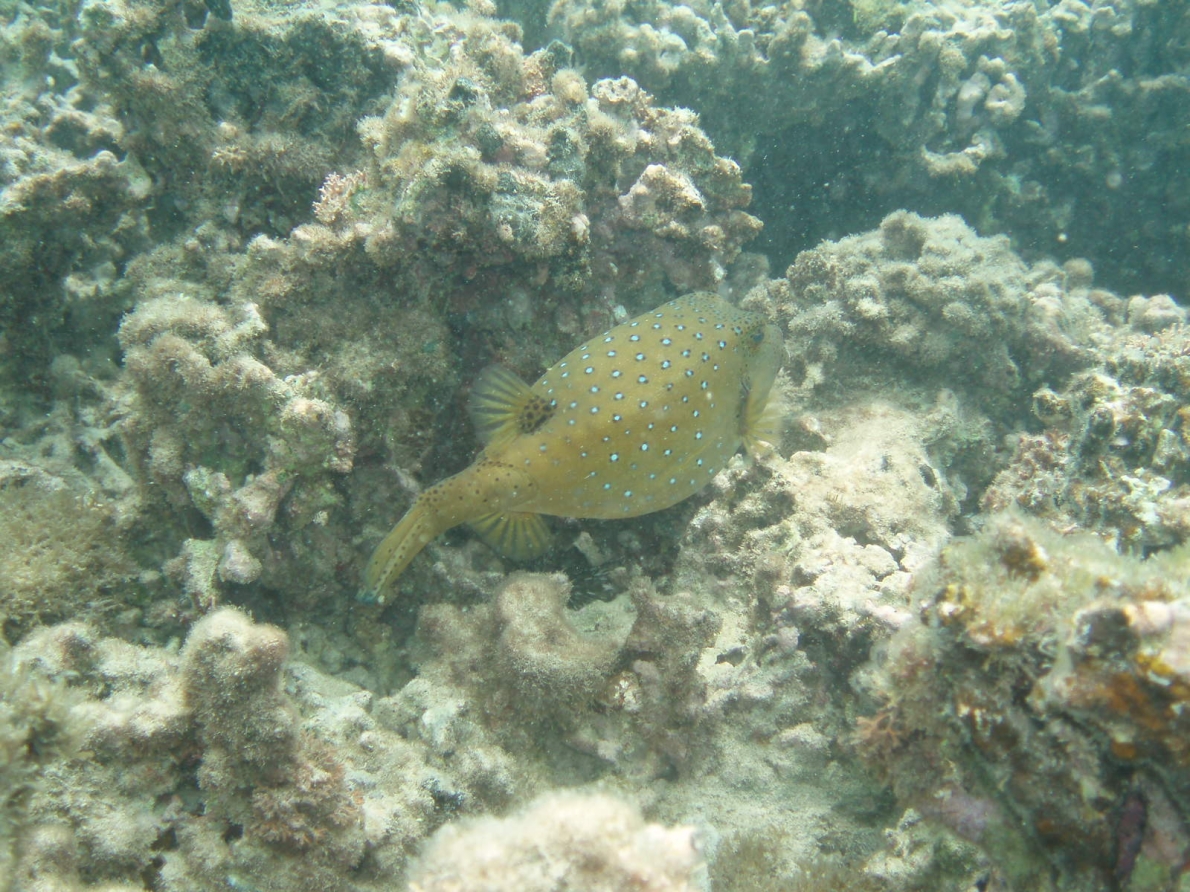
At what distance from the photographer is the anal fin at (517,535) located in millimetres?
4941

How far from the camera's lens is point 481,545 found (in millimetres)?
5379

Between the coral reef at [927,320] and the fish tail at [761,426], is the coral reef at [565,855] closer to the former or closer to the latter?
the fish tail at [761,426]

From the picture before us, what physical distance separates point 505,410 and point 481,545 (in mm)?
1356

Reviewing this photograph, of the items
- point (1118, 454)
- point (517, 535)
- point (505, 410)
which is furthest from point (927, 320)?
point (517, 535)

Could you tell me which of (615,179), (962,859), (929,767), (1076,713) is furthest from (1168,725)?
A: (615,179)

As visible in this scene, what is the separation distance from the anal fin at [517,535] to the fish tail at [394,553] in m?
0.60

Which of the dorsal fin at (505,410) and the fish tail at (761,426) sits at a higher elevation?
the dorsal fin at (505,410)

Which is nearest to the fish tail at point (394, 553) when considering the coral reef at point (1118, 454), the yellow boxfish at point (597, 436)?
the yellow boxfish at point (597, 436)

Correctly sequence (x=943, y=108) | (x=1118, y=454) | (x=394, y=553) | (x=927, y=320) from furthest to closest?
1. (x=943, y=108)
2. (x=927, y=320)
3. (x=1118, y=454)
4. (x=394, y=553)

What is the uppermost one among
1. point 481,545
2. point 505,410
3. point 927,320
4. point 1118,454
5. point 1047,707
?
point 1047,707

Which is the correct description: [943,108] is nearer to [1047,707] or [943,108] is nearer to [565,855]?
[1047,707]

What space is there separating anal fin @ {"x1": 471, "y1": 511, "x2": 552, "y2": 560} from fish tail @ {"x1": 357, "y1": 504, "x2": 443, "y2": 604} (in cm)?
60

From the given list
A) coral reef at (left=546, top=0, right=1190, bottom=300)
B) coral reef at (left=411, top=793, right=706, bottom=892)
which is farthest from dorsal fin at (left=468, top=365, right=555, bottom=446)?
coral reef at (left=546, top=0, right=1190, bottom=300)

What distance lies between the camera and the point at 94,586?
4191 mm
